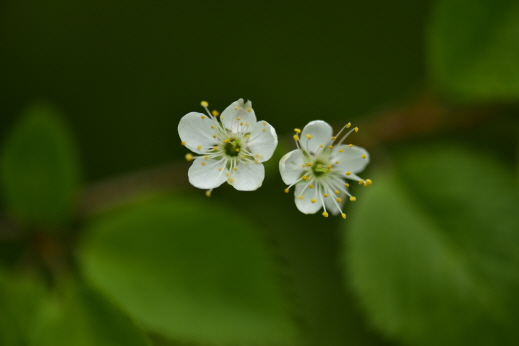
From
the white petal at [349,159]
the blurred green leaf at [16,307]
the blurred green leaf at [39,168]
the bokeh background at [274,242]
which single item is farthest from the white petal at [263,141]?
the blurred green leaf at [16,307]

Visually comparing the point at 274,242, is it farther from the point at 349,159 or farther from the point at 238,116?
the point at 238,116

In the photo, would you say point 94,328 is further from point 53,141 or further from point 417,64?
point 417,64

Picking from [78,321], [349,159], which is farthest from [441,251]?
[78,321]

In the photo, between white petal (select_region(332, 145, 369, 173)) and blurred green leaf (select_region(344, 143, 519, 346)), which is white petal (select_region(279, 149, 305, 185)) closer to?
white petal (select_region(332, 145, 369, 173))

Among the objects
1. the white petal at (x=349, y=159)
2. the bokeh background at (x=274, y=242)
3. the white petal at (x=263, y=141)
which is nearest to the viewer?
the white petal at (x=263, y=141)

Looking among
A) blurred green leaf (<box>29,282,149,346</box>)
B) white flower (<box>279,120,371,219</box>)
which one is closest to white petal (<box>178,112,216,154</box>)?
white flower (<box>279,120,371,219</box>)

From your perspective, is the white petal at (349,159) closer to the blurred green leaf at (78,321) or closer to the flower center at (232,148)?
the flower center at (232,148)

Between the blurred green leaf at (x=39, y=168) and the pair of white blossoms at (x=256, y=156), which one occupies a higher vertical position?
the blurred green leaf at (x=39, y=168)
